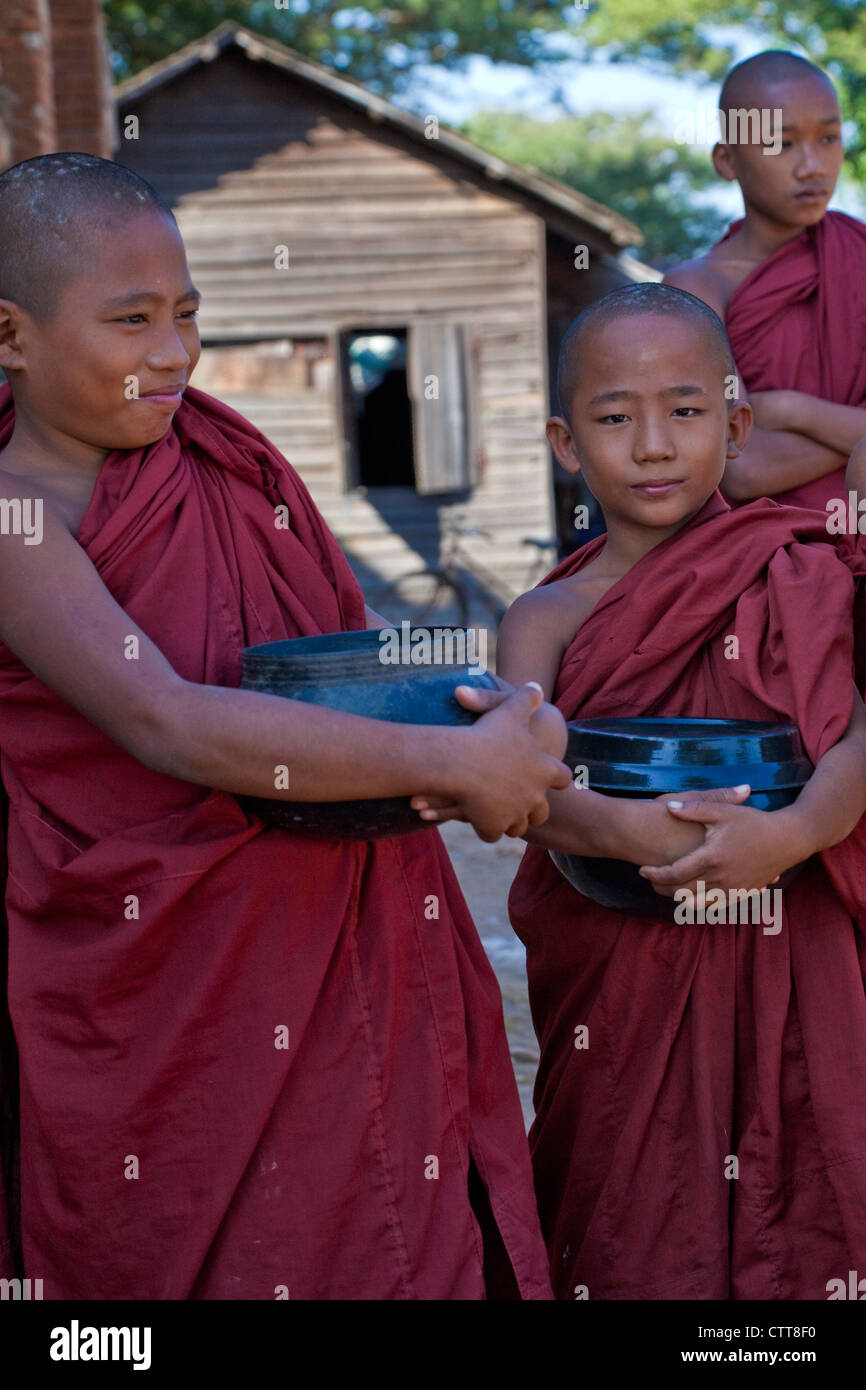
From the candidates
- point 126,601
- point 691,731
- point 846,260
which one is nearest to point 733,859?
point 691,731

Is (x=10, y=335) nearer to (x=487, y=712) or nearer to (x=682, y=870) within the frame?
(x=487, y=712)

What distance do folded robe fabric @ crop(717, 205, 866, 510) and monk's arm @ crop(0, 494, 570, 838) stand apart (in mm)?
1829

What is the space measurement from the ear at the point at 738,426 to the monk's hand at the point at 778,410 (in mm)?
778

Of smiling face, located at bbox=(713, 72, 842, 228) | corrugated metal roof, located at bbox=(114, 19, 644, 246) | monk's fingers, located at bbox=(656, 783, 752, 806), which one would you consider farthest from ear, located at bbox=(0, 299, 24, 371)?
corrugated metal roof, located at bbox=(114, 19, 644, 246)

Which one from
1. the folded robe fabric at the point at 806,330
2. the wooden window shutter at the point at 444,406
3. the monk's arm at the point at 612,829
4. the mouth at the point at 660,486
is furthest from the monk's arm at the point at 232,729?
the wooden window shutter at the point at 444,406

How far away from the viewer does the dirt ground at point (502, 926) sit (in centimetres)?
442

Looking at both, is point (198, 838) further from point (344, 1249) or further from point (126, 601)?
point (344, 1249)

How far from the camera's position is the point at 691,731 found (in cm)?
227

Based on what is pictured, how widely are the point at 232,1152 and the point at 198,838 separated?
0.44m

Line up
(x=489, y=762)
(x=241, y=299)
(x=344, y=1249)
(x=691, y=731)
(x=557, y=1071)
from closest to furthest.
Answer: (x=489, y=762) → (x=344, y=1249) → (x=691, y=731) → (x=557, y=1071) → (x=241, y=299)

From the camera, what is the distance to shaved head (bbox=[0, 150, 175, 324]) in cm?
202

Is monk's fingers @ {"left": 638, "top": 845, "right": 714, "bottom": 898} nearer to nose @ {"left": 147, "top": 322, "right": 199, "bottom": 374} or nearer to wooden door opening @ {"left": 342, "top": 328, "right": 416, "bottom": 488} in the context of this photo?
nose @ {"left": 147, "top": 322, "right": 199, "bottom": 374}

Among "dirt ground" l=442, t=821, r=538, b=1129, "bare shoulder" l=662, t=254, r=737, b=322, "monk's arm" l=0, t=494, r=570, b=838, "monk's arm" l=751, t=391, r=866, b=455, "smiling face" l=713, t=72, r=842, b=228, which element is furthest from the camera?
"dirt ground" l=442, t=821, r=538, b=1129

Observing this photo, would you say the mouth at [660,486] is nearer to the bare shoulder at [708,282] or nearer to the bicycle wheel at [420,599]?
the bare shoulder at [708,282]
